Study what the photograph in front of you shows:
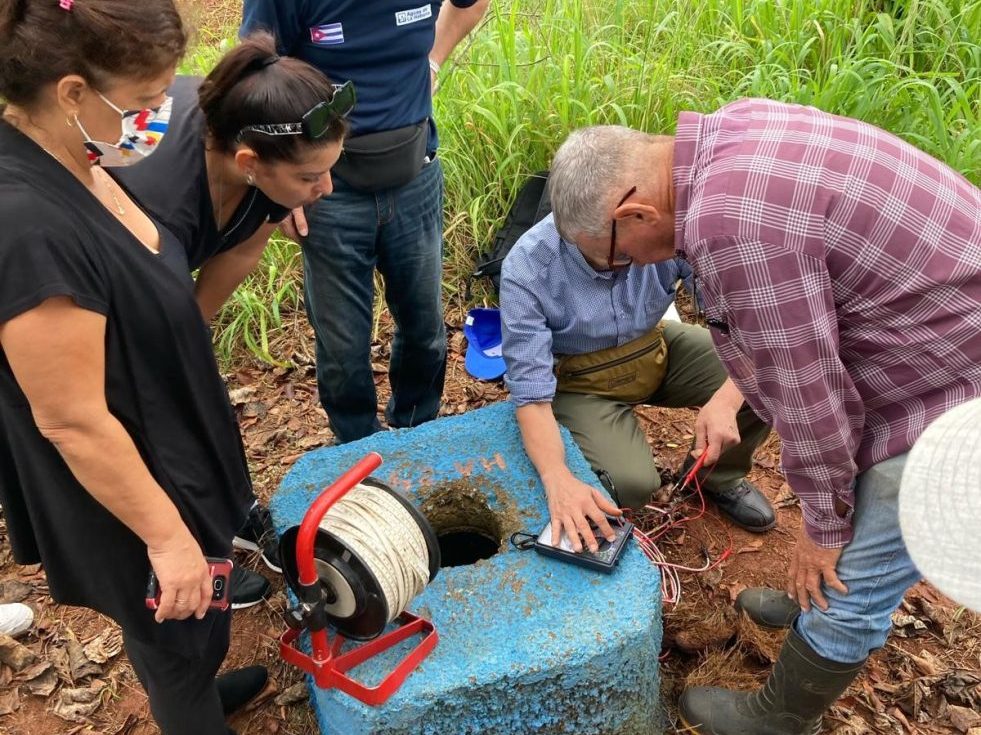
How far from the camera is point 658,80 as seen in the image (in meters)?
4.47

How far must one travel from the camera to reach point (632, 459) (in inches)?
118

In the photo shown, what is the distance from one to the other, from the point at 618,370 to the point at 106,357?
1938mm

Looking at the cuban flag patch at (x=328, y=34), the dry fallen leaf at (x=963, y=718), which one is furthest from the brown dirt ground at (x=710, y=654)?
the cuban flag patch at (x=328, y=34)

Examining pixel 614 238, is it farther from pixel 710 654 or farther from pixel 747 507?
pixel 747 507

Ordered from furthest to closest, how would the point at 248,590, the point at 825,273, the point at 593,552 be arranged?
the point at 248,590 < the point at 593,552 < the point at 825,273

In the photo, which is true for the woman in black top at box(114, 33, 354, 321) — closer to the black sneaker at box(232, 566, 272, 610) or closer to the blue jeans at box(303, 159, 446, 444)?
the blue jeans at box(303, 159, 446, 444)

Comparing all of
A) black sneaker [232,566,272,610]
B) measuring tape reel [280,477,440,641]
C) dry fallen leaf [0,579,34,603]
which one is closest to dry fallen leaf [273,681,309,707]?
black sneaker [232,566,272,610]

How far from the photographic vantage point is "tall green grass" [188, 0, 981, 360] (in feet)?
13.8

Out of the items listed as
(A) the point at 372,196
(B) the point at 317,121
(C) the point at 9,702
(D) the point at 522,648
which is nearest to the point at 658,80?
(A) the point at 372,196

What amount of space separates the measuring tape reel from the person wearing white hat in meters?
1.14

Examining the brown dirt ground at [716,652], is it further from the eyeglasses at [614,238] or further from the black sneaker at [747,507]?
the eyeglasses at [614,238]

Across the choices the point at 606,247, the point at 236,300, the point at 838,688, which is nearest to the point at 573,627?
the point at 838,688

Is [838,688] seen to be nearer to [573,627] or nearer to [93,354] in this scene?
[573,627]

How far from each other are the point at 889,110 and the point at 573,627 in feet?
11.0
